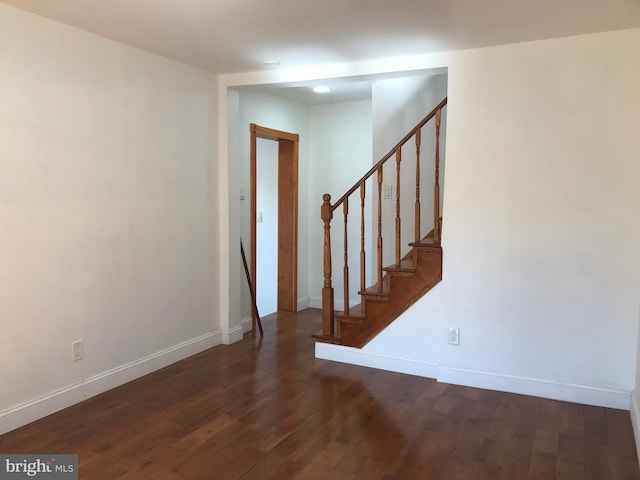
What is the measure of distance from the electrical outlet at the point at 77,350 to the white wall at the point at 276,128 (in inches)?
67.7

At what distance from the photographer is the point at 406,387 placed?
338cm

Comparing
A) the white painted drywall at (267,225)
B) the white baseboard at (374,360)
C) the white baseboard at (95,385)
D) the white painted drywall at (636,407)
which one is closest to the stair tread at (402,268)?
the white baseboard at (374,360)

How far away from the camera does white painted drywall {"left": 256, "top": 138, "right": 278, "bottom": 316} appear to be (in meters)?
5.76

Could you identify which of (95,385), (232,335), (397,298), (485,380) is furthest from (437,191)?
(95,385)

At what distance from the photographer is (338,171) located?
5.64 meters

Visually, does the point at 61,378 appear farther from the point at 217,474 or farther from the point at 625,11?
the point at 625,11

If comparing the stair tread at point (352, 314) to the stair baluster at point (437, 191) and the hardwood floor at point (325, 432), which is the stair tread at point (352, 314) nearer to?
the hardwood floor at point (325, 432)

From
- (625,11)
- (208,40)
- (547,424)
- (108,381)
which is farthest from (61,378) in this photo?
(625,11)

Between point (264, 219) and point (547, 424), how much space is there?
3834 millimetres

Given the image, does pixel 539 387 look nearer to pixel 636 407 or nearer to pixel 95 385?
pixel 636 407

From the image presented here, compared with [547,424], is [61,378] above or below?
above

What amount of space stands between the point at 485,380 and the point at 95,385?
2.54m

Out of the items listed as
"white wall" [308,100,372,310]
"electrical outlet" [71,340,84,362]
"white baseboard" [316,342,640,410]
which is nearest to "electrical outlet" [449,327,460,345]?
"white baseboard" [316,342,640,410]

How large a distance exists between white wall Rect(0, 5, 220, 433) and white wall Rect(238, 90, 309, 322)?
0.58m
